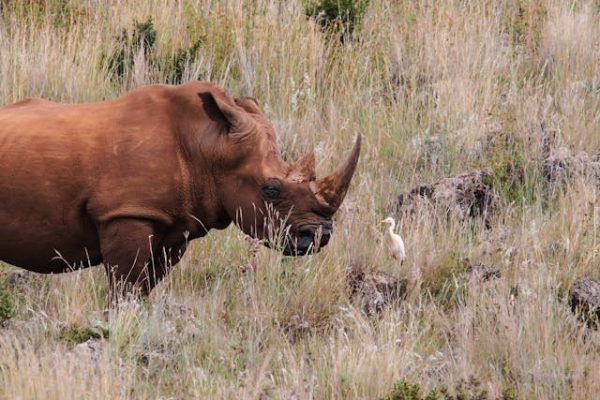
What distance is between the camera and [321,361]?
25.4 ft

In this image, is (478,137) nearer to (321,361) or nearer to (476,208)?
(476,208)

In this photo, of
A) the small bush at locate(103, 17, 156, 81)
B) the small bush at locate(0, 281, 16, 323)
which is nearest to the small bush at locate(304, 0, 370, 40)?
the small bush at locate(103, 17, 156, 81)

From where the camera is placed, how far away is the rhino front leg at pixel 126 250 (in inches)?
315

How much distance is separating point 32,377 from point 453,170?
17.5 feet

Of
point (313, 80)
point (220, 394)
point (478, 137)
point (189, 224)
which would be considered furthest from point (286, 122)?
point (220, 394)

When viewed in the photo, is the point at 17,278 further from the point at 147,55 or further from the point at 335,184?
the point at 147,55

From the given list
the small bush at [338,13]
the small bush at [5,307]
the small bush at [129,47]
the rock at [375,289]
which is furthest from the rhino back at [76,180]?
the small bush at [338,13]

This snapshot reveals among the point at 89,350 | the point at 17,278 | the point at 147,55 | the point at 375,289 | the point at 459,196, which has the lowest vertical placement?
the point at 17,278

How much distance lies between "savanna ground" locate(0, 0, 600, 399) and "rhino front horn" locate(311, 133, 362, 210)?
0.75 meters

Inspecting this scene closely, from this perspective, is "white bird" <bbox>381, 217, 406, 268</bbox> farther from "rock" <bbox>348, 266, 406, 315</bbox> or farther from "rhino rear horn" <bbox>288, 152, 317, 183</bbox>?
Answer: "rhino rear horn" <bbox>288, 152, 317, 183</bbox>

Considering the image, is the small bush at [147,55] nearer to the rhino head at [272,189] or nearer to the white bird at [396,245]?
the white bird at [396,245]

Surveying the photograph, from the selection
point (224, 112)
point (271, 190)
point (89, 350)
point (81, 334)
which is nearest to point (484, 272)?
point (271, 190)

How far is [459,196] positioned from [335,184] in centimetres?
250

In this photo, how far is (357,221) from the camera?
33.5ft
